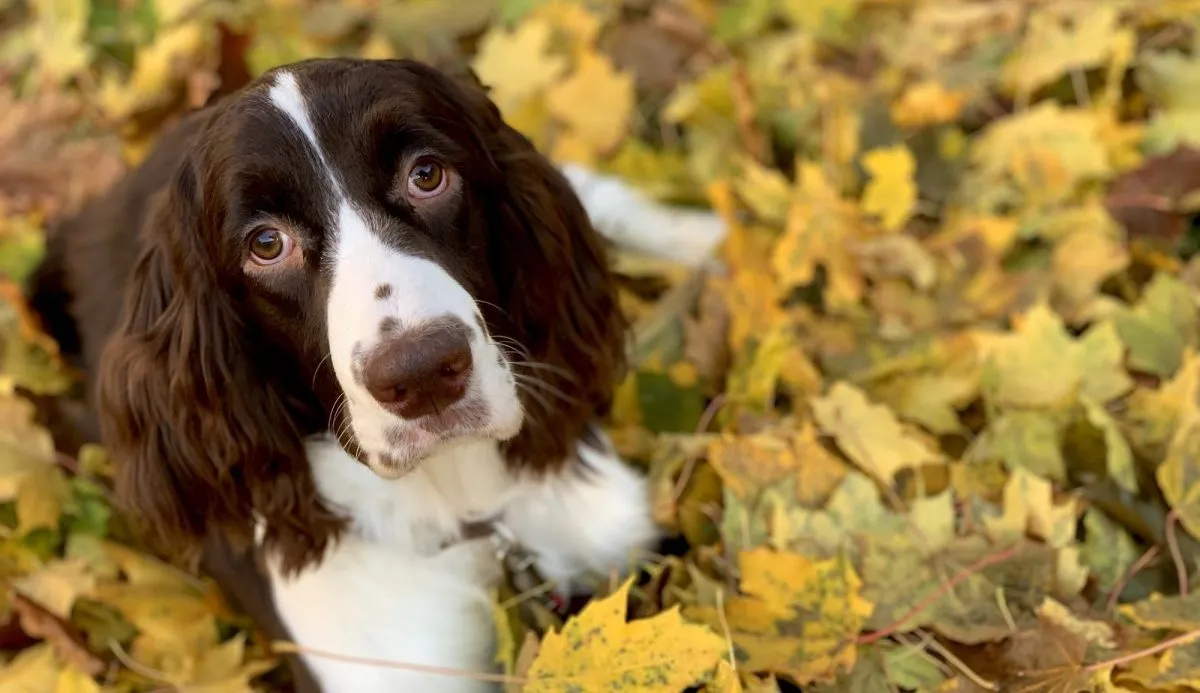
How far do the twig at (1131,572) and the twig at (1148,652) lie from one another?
19cm

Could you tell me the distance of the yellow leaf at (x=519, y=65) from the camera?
146 inches

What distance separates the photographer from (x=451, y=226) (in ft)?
6.48

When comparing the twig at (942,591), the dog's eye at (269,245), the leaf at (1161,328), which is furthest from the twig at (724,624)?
the leaf at (1161,328)

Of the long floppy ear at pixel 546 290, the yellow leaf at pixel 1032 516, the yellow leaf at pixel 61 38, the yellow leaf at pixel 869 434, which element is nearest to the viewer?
the long floppy ear at pixel 546 290

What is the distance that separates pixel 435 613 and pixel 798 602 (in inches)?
29.6

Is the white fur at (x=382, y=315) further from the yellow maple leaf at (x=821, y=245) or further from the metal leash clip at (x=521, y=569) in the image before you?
the yellow maple leaf at (x=821, y=245)

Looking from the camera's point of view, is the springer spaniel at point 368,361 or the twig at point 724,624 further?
the twig at point 724,624

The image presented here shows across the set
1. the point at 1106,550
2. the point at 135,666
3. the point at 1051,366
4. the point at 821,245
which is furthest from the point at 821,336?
the point at 135,666

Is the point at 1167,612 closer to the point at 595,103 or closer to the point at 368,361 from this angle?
the point at 368,361

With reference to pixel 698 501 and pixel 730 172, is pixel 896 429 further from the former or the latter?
pixel 730 172

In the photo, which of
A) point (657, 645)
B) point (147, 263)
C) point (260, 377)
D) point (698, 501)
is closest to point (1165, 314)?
point (698, 501)

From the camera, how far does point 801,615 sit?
7.00 feet

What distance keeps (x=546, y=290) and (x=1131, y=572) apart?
1.34m

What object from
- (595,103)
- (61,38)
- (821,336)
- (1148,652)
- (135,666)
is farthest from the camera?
(61,38)
